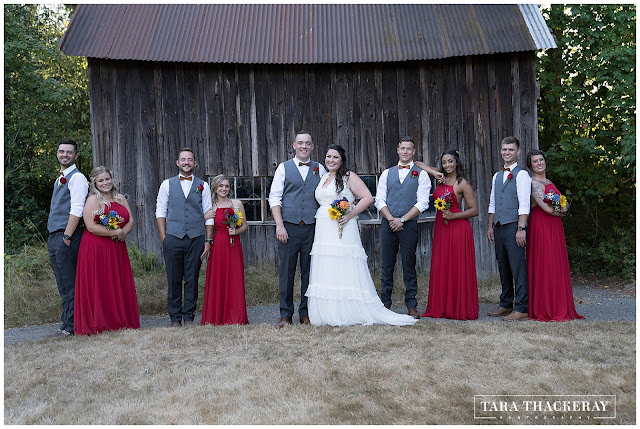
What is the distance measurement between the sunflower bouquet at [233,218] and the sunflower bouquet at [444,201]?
226 cm

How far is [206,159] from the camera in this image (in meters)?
10.0

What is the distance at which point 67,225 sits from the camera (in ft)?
20.7

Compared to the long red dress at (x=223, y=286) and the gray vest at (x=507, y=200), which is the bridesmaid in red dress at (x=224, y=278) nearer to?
the long red dress at (x=223, y=286)

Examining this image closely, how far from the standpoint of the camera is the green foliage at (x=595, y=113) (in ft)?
35.3

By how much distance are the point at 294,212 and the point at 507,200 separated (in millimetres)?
2462

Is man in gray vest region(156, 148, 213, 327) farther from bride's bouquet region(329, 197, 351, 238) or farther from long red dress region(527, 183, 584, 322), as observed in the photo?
long red dress region(527, 183, 584, 322)

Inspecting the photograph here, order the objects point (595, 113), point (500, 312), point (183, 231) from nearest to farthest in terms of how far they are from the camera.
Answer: point (183, 231)
point (500, 312)
point (595, 113)

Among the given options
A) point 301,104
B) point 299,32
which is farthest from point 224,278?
point 299,32

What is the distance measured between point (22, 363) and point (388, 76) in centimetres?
705

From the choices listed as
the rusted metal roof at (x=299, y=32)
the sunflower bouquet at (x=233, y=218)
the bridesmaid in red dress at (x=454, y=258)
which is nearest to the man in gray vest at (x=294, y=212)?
the sunflower bouquet at (x=233, y=218)

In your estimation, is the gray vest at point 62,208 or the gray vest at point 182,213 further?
the gray vest at point 182,213

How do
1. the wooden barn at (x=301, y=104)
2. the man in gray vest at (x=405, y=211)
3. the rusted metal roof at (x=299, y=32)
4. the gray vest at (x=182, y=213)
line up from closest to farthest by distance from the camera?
the gray vest at (x=182, y=213) → the man in gray vest at (x=405, y=211) → the rusted metal roof at (x=299, y=32) → the wooden barn at (x=301, y=104)

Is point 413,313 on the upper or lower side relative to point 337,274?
lower

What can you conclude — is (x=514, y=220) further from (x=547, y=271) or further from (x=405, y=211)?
(x=405, y=211)
